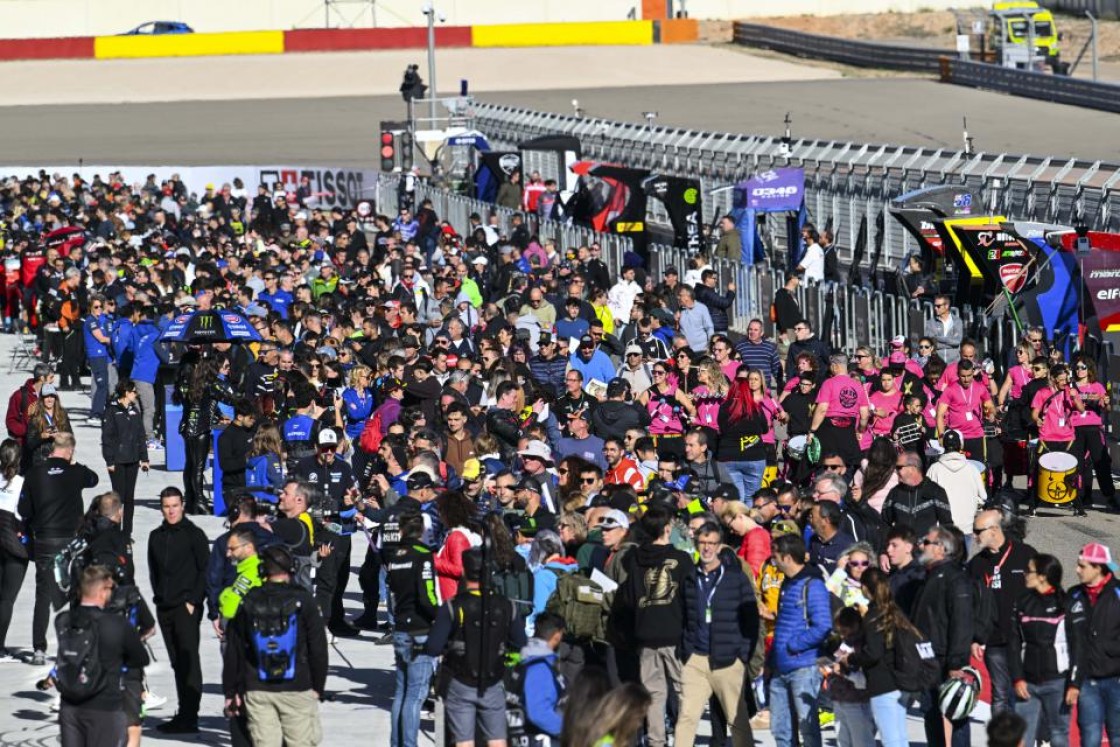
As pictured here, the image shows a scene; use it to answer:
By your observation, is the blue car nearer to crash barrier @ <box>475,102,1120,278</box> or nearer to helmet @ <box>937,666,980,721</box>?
crash barrier @ <box>475,102,1120,278</box>

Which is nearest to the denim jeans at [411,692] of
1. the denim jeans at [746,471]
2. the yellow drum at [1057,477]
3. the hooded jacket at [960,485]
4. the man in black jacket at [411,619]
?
the man in black jacket at [411,619]

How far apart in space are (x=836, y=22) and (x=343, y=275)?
5321 cm

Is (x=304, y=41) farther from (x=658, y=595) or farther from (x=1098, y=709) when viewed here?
(x=1098, y=709)

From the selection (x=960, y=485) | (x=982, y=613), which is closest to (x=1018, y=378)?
(x=960, y=485)

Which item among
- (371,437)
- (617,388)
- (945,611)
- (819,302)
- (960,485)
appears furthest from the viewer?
(819,302)

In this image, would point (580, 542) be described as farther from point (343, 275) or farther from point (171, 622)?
point (343, 275)

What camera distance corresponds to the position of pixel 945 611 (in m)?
10.7

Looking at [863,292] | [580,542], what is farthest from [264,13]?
[580,542]

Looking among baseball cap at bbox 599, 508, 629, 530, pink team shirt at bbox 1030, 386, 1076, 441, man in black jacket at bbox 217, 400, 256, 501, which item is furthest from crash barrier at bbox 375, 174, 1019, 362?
baseball cap at bbox 599, 508, 629, 530

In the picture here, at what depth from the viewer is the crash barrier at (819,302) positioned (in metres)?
21.1

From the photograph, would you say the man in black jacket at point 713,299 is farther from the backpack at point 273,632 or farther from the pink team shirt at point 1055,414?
the backpack at point 273,632

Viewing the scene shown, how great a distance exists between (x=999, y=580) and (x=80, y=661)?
4.49 m

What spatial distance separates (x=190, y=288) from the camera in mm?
25875

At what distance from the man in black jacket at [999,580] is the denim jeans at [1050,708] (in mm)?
155
